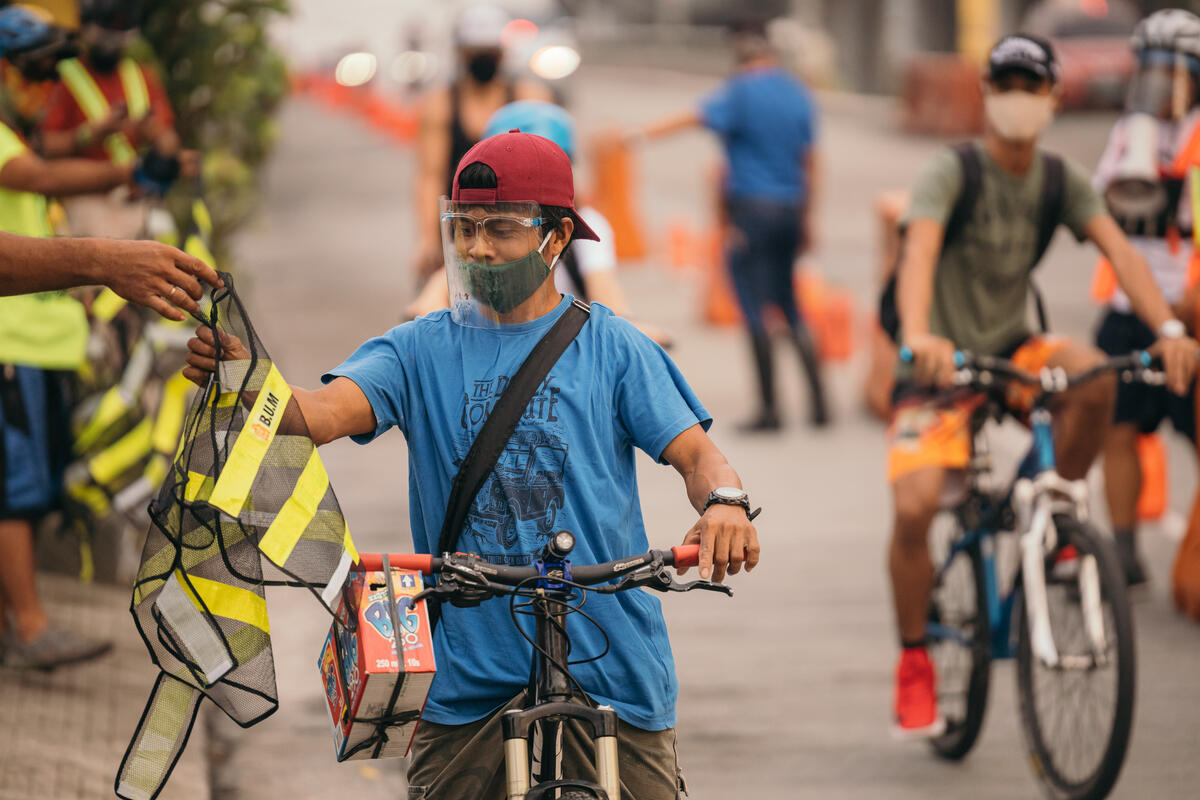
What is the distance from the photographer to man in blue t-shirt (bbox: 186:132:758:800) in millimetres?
3273

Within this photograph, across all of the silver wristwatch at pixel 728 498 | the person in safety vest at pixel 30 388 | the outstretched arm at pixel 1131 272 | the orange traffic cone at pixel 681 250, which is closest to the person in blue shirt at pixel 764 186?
the outstretched arm at pixel 1131 272

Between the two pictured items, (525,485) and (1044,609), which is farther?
(1044,609)

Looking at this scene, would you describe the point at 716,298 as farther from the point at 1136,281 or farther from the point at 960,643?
the point at 960,643

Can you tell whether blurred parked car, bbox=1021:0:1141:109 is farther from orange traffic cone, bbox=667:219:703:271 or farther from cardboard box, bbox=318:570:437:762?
cardboard box, bbox=318:570:437:762

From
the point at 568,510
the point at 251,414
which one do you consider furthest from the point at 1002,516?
the point at 251,414

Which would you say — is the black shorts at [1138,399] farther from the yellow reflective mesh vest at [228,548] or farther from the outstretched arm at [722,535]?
the yellow reflective mesh vest at [228,548]

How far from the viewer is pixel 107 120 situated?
642 cm

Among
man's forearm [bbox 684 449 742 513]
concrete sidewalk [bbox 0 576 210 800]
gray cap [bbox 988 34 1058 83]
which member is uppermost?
gray cap [bbox 988 34 1058 83]

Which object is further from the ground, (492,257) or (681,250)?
(681,250)

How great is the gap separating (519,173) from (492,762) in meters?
1.19

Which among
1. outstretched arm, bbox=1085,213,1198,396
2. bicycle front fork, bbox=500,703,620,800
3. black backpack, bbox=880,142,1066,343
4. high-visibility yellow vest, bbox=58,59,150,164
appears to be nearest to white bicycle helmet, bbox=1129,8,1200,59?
black backpack, bbox=880,142,1066,343

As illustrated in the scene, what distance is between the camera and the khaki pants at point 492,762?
10.9 feet

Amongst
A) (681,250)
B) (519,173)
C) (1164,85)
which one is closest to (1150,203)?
(1164,85)

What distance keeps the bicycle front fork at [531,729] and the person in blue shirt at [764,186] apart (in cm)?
756
